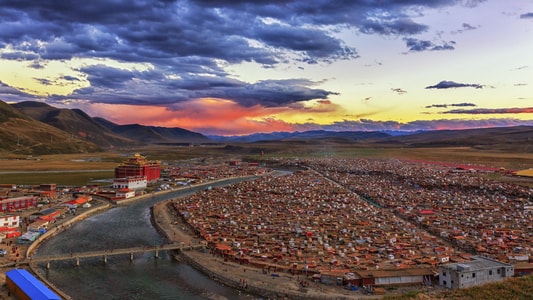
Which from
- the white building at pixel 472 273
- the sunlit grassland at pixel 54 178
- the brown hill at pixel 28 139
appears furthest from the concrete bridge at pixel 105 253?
the brown hill at pixel 28 139

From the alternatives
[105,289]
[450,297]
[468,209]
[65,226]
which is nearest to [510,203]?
[468,209]

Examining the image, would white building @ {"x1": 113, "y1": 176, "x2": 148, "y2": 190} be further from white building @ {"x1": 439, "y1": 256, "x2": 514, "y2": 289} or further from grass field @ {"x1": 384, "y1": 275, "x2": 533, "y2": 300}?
grass field @ {"x1": 384, "y1": 275, "x2": 533, "y2": 300}

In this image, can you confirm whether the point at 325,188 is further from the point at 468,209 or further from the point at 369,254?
the point at 369,254

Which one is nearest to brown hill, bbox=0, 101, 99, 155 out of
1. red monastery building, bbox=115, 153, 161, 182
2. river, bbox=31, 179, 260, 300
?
red monastery building, bbox=115, 153, 161, 182

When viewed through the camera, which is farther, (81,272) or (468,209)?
(468,209)

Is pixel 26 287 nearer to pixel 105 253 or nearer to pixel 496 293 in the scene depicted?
pixel 105 253

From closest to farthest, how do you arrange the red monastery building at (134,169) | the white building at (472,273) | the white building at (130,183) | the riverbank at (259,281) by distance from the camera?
the white building at (472,273) < the riverbank at (259,281) < the white building at (130,183) < the red monastery building at (134,169)

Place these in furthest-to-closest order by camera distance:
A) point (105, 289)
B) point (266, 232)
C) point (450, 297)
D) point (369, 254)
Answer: point (266, 232), point (369, 254), point (105, 289), point (450, 297)

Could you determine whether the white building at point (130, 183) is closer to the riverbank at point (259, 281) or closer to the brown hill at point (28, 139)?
the riverbank at point (259, 281)
